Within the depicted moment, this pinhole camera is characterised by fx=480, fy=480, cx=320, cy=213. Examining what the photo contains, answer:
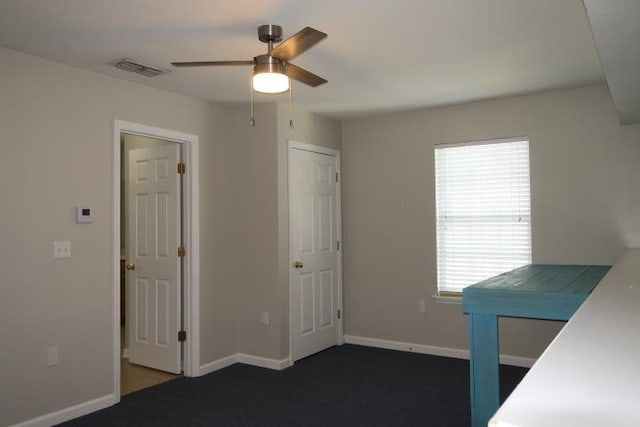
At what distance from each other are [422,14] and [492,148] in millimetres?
2205

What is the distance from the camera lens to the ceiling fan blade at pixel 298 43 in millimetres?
2135

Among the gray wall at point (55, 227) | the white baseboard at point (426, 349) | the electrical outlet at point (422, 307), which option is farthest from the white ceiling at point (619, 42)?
the gray wall at point (55, 227)

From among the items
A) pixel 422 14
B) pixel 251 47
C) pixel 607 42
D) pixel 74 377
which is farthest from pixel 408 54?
pixel 74 377

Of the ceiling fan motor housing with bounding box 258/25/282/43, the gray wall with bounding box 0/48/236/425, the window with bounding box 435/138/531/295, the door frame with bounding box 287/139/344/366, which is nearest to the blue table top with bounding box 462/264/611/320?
the window with bounding box 435/138/531/295

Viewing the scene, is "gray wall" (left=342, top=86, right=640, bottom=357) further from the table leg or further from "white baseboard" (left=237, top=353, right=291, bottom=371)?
the table leg

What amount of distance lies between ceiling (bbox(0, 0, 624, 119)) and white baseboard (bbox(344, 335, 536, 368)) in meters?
2.34

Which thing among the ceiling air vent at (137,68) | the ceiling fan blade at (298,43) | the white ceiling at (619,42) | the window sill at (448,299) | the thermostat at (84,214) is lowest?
the window sill at (448,299)

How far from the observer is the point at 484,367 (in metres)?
2.61

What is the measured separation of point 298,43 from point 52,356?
99.3 inches

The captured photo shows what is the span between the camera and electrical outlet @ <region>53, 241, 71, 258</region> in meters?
3.15

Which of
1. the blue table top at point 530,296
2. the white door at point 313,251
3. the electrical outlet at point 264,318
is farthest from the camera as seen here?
the white door at point 313,251

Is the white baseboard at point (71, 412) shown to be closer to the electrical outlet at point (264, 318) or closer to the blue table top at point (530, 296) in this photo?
the electrical outlet at point (264, 318)

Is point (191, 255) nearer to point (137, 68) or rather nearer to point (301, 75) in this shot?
point (137, 68)

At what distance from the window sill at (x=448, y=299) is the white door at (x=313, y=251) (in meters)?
1.05
